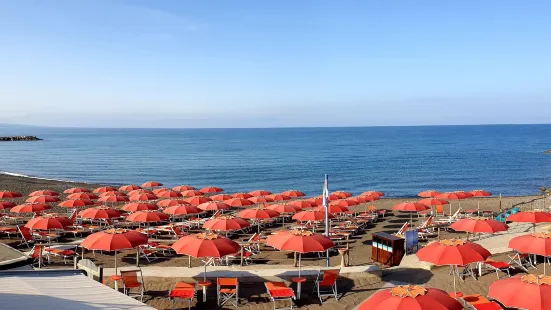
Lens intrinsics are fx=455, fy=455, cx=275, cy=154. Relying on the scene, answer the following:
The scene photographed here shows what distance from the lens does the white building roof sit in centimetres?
630

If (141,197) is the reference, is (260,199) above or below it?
below

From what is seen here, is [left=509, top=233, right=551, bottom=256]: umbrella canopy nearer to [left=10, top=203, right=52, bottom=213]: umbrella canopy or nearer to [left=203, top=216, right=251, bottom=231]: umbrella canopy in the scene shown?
[left=203, top=216, right=251, bottom=231]: umbrella canopy

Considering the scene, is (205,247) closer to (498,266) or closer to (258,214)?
(258,214)

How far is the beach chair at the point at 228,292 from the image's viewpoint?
1058 centimetres

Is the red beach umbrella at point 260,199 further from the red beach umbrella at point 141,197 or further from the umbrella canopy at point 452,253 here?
the umbrella canopy at point 452,253

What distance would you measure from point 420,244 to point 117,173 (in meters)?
52.4

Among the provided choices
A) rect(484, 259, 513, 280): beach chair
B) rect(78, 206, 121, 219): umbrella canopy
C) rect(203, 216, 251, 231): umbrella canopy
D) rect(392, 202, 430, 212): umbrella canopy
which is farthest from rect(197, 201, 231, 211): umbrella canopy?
rect(484, 259, 513, 280): beach chair

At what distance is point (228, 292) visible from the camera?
420 inches

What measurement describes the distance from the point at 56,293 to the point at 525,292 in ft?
23.7

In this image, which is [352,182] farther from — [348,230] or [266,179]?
[348,230]

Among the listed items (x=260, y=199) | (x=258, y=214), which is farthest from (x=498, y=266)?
(x=260, y=199)

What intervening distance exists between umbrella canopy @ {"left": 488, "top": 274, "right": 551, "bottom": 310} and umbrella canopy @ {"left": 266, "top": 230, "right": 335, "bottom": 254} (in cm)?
447

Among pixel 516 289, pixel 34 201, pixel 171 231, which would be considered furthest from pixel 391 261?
pixel 34 201

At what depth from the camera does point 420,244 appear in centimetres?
1886
